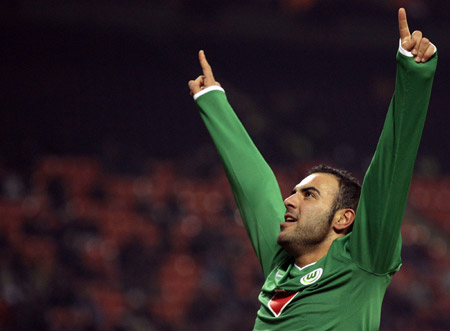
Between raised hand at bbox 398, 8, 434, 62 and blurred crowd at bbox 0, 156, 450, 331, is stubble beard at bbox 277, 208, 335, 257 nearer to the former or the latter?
raised hand at bbox 398, 8, 434, 62

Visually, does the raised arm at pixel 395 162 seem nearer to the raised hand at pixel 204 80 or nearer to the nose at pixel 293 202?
the nose at pixel 293 202

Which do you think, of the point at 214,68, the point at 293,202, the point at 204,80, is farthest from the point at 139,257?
the point at 293,202

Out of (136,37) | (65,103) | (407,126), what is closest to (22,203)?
(65,103)

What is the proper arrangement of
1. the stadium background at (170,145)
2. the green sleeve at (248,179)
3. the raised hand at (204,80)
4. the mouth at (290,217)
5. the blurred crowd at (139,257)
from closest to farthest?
the mouth at (290,217)
the green sleeve at (248,179)
the raised hand at (204,80)
the blurred crowd at (139,257)
the stadium background at (170,145)

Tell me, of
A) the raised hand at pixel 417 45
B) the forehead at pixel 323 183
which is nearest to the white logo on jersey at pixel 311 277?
the forehead at pixel 323 183

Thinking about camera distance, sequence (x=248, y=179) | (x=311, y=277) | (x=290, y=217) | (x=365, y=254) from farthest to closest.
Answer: (x=248, y=179), (x=290, y=217), (x=311, y=277), (x=365, y=254)

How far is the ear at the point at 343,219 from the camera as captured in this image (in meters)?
1.86

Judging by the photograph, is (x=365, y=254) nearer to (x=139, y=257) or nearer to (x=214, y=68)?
(x=139, y=257)

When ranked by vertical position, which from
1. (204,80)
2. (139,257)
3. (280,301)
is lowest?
(280,301)

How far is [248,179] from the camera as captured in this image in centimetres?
211

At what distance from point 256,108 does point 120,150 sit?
2394mm

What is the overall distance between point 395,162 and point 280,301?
54 centimetres

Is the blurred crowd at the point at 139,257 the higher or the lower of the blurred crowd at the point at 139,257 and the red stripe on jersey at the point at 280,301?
the higher

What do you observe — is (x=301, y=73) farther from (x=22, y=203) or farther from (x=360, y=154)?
(x=22, y=203)
